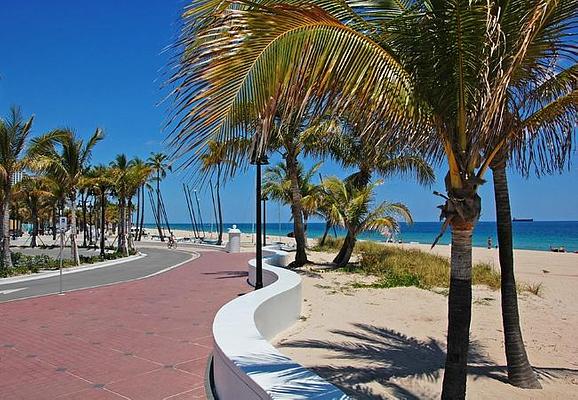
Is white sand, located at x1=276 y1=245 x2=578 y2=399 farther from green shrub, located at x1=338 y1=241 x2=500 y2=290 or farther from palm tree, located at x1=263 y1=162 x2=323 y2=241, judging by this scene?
palm tree, located at x1=263 y1=162 x2=323 y2=241

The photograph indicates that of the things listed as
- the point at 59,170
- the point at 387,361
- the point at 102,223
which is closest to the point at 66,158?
the point at 59,170

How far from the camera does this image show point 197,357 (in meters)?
7.03

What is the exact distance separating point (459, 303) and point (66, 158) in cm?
2206

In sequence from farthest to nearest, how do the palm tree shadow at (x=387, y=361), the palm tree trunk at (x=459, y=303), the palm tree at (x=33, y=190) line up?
the palm tree at (x=33, y=190), the palm tree shadow at (x=387, y=361), the palm tree trunk at (x=459, y=303)

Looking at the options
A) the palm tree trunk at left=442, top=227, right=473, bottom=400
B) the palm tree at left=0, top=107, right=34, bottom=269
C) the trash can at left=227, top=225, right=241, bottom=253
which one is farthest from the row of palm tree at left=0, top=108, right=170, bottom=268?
the palm tree trunk at left=442, top=227, right=473, bottom=400

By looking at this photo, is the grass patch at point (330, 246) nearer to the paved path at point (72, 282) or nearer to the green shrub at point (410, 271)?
the green shrub at point (410, 271)

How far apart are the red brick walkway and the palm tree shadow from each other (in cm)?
181

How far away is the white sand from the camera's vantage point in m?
6.62

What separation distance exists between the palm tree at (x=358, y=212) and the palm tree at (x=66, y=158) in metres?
11.1

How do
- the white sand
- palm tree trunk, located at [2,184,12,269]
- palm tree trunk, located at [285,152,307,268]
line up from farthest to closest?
1. palm tree trunk, located at [285,152,307,268]
2. palm tree trunk, located at [2,184,12,269]
3. the white sand

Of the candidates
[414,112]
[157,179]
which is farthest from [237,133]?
[157,179]

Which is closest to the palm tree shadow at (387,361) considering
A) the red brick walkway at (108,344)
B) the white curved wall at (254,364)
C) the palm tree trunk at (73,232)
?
the white curved wall at (254,364)

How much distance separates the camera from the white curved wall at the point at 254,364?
3.53m

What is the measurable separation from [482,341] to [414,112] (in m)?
6.37
